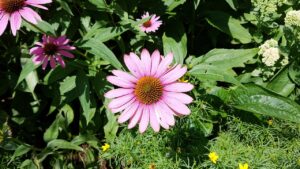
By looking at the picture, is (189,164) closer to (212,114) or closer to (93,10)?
(212,114)

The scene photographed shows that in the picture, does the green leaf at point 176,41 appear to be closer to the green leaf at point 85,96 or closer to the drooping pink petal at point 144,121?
the green leaf at point 85,96

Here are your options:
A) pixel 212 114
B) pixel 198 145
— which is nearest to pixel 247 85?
pixel 212 114

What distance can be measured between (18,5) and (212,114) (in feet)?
3.67

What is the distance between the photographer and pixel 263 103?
2.14 meters

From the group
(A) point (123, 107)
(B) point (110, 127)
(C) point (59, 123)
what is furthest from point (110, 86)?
(A) point (123, 107)

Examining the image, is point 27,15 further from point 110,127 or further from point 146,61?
point 110,127

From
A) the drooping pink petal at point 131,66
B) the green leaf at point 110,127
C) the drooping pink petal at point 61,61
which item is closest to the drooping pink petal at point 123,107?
the drooping pink petal at point 131,66

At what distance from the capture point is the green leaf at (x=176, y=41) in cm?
214

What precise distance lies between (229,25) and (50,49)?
112 cm

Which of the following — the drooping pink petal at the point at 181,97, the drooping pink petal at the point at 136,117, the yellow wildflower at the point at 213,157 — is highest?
the drooping pink petal at the point at 181,97

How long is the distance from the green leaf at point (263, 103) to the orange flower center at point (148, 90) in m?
0.68

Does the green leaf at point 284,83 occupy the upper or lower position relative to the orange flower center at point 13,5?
lower

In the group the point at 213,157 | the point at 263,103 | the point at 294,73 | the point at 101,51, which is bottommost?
the point at 213,157

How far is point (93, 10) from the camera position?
2166mm
